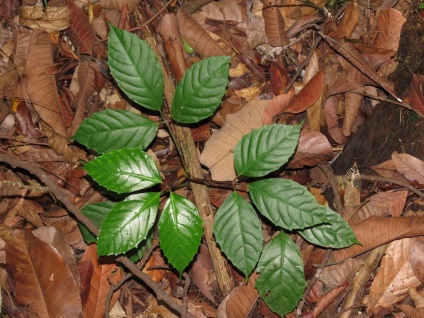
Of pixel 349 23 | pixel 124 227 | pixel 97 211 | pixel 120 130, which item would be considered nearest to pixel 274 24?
pixel 349 23

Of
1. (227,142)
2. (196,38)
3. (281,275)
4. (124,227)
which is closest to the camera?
(124,227)

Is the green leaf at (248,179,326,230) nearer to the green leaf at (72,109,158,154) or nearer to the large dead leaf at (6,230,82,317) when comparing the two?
the green leaf at (72,109,158,154)

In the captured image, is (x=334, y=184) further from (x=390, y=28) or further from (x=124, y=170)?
(x=124, y=170)

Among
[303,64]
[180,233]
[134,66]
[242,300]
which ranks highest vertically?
[134,66]

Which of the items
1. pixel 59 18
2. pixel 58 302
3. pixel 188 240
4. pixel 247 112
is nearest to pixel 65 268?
pixel 58 302

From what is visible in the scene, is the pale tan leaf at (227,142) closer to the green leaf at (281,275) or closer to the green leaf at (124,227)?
the green leaf at (281,275)

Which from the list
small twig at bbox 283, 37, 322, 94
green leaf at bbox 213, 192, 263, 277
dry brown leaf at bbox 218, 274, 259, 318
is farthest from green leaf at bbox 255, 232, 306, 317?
small twig at bbox 283, 37, 322, 94

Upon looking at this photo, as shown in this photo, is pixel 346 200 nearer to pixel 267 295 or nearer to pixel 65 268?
pixel 267 295
